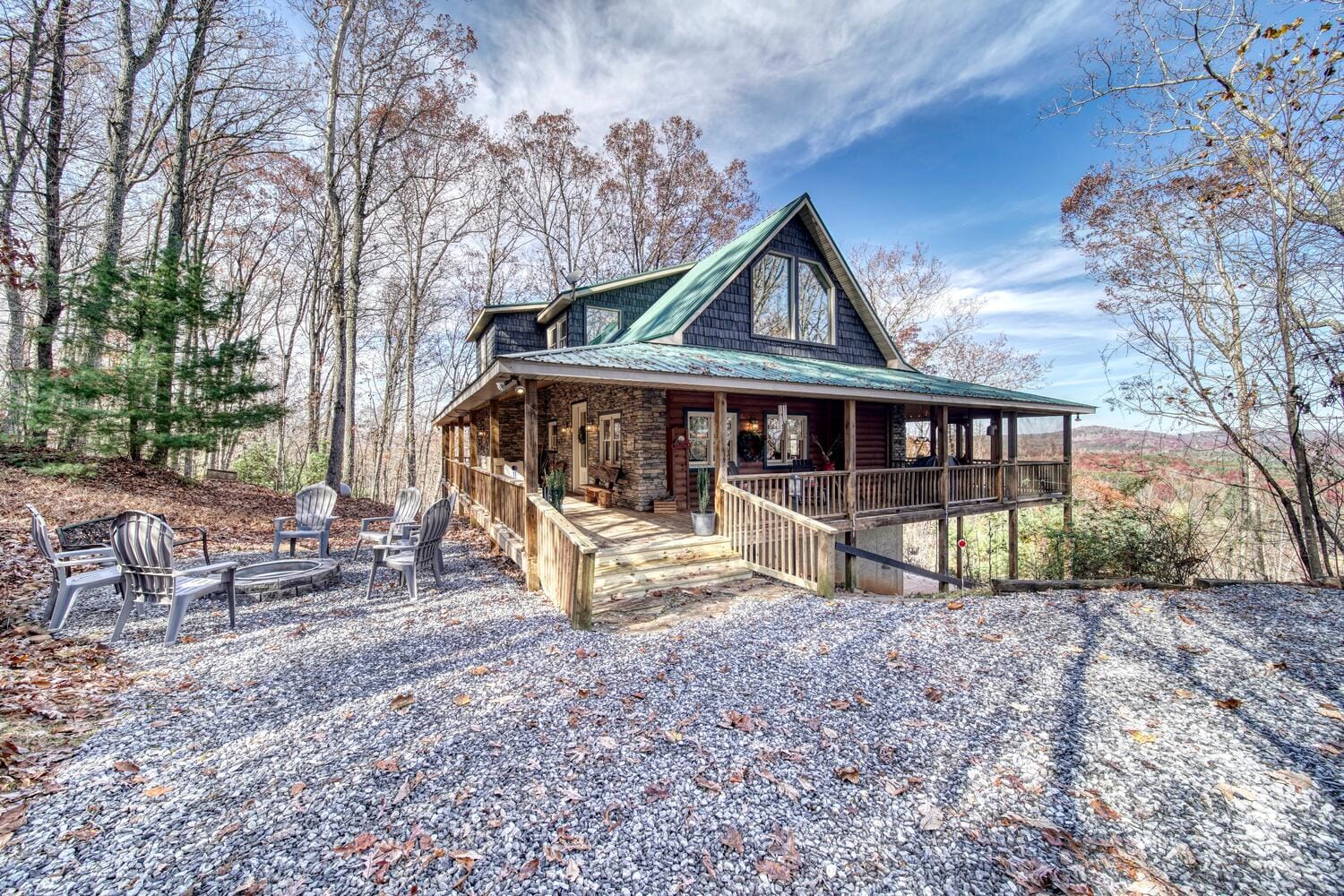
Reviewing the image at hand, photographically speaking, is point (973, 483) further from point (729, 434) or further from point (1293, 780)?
point (1293, 780)

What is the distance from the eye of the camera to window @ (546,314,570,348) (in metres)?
14.7

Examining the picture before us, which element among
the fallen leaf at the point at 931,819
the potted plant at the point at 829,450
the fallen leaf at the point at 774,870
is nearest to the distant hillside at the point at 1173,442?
the potted plant at the point at 829,450

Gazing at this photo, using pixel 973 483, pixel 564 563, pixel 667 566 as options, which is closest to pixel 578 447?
pixel 667 566

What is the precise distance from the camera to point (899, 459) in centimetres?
1402

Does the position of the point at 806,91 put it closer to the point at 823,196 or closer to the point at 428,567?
the point at 823,196

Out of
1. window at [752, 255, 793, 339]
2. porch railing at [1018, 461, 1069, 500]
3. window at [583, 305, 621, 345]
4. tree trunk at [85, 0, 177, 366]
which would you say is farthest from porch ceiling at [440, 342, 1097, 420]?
tree trunk at [85, 0, 177, 366]

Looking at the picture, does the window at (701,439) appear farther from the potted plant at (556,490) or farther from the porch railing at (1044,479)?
the porch railing at (1044,479)

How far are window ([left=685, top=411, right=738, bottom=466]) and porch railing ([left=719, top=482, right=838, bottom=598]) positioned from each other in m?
3.41

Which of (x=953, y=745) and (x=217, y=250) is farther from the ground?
(x=217, y=250)

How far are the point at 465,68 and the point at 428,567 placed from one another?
15037 millimetres

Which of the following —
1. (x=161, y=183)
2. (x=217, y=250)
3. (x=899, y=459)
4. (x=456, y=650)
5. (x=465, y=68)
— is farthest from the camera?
(x=217, y=250)

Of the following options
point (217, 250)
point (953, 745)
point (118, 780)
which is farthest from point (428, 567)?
point (217, 250)

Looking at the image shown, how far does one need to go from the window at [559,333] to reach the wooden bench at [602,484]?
454 centimetres

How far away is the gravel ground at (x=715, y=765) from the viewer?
2.28 meters
